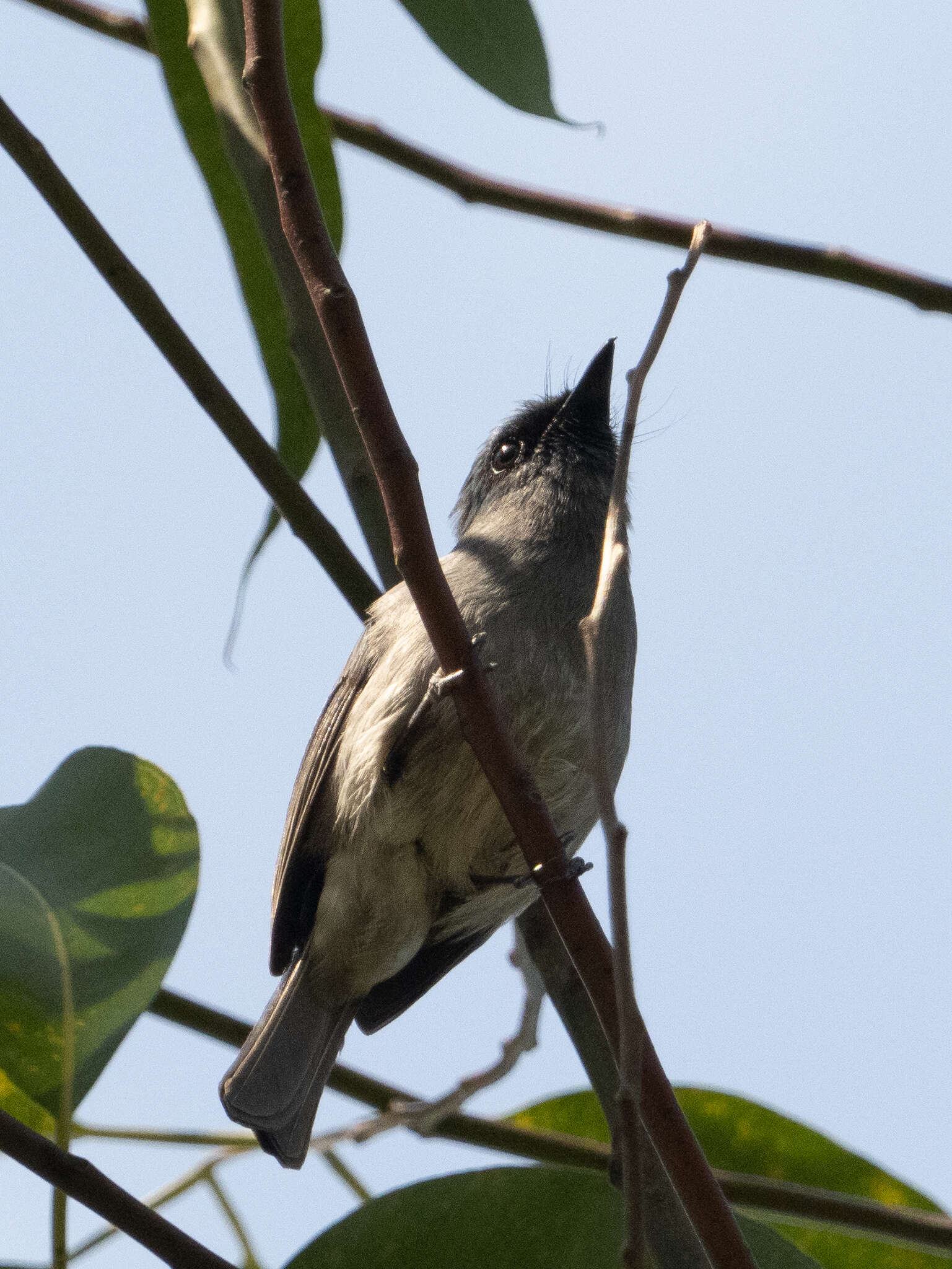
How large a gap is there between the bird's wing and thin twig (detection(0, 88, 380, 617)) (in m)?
0.42

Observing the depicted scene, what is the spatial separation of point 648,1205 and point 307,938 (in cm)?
118

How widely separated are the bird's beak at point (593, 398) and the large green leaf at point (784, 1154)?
1751 millimetres

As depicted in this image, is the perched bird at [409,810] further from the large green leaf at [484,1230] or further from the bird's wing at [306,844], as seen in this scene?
the large green leaf at [484,1230]

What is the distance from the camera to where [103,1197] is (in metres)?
1.41

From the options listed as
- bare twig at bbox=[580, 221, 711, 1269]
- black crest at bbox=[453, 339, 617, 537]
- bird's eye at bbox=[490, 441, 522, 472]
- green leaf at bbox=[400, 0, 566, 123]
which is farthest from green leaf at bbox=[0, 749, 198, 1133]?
bird's eye at bbox=[490, 441, 522, 472]

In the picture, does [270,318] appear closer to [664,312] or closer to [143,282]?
[143,282]

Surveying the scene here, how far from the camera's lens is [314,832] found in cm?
273

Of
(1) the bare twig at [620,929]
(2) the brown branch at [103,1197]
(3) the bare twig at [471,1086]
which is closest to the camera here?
(1) the bare twig at [620,929]

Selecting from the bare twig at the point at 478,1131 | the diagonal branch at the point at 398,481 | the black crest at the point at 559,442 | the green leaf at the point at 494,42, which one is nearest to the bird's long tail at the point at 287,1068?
the bare twig at the point at 478,1131

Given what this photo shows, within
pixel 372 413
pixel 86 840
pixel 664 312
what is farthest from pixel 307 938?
pixel 664 312

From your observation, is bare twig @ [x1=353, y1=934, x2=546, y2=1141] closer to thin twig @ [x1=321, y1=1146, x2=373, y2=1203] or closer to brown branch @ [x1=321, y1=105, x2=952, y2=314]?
thin twig @ [x1=321, y1=1146, x2=373, y2=1203]

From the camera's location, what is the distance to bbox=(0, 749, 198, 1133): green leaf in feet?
6.27

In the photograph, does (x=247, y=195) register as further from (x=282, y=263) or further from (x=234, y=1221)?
(x=234, y=1221)

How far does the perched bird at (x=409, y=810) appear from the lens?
97.9 inches
